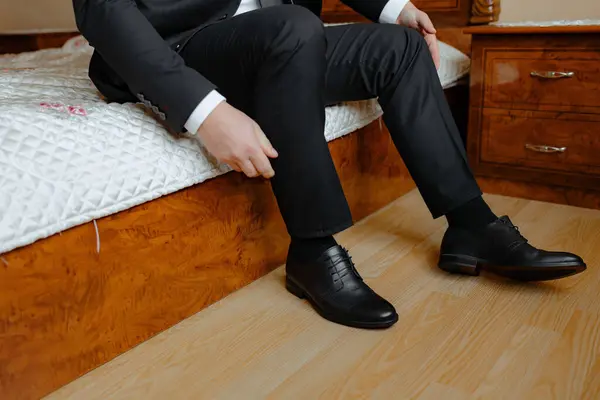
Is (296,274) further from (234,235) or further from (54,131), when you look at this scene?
(54,131)

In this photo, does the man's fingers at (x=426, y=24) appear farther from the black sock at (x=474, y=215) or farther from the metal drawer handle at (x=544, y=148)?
the metal drawer handle at (x=544, y=148)

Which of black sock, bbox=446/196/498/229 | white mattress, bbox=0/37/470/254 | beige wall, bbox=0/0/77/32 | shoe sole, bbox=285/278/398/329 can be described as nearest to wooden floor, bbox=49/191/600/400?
shoe sole, bbox=285/278/398/329

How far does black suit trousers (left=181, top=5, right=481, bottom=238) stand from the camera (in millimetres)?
959

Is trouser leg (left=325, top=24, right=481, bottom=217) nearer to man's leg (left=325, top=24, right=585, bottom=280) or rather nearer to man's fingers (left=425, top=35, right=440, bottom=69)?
man's leg (left=325, top=24, right=585, bottom=280)

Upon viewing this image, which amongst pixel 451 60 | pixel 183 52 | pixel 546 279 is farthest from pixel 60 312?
pixel 451 60

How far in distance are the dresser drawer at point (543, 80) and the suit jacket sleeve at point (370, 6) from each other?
446 millimetres

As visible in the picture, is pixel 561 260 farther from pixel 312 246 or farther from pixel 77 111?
pixel 77 111

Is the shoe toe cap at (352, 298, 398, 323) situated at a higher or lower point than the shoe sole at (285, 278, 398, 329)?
higher

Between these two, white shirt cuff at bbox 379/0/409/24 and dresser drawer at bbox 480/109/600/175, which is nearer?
white shirt cuff at bbox 379/0/409/24

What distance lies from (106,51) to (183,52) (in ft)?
0.52

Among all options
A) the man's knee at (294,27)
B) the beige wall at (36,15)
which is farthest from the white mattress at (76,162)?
the beige wall at (36,15)

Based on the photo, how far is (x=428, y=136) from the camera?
3.67 ft

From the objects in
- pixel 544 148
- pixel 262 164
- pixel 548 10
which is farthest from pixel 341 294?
pixel 548 10

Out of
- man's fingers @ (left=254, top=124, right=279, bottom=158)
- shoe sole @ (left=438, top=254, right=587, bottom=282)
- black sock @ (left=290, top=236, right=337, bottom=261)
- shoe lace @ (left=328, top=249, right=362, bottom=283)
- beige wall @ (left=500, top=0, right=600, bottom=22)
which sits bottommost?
shoe sole @ (left=438, top=254, right=587, bottom=282)
